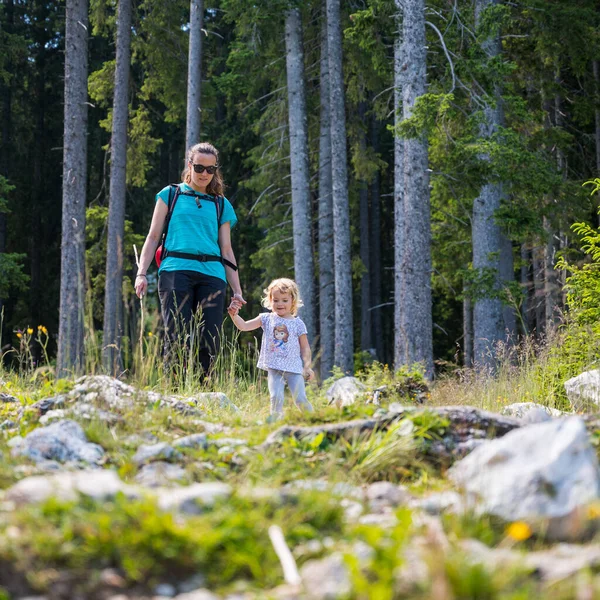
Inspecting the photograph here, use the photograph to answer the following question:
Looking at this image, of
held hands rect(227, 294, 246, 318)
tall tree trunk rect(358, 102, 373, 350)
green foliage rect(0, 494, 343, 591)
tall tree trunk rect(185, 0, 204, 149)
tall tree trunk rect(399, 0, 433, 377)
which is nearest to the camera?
green foliage rect(0, 494, 343, 591)

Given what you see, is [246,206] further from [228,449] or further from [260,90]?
[228,449]

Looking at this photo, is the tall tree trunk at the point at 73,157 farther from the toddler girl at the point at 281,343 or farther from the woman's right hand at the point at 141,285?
the toddler girl at the point at 281,343

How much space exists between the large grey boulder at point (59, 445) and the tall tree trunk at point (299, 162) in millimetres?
11743

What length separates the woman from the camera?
258 inches

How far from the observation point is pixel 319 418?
4.42 metres

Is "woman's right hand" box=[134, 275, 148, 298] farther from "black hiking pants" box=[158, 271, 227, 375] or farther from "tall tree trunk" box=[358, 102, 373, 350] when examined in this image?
"tall tree trunk" box=[358, 102, 373, 350]

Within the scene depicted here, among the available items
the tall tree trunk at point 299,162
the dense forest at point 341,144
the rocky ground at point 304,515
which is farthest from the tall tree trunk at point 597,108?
the rocky ground at point 304,515

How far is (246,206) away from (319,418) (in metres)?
18.7

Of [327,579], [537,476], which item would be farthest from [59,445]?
[537,476]

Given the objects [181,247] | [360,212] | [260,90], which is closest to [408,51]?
[181,247]

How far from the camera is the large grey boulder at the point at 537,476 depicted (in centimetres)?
280

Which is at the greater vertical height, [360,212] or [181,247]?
[360,212]

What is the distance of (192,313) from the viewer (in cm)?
654

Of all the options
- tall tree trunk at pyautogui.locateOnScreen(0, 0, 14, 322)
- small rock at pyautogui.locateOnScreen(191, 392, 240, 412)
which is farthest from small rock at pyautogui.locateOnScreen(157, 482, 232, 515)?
tall tree trunk at pyautogui.locateOnScreen(0, 0, 14, 322)
